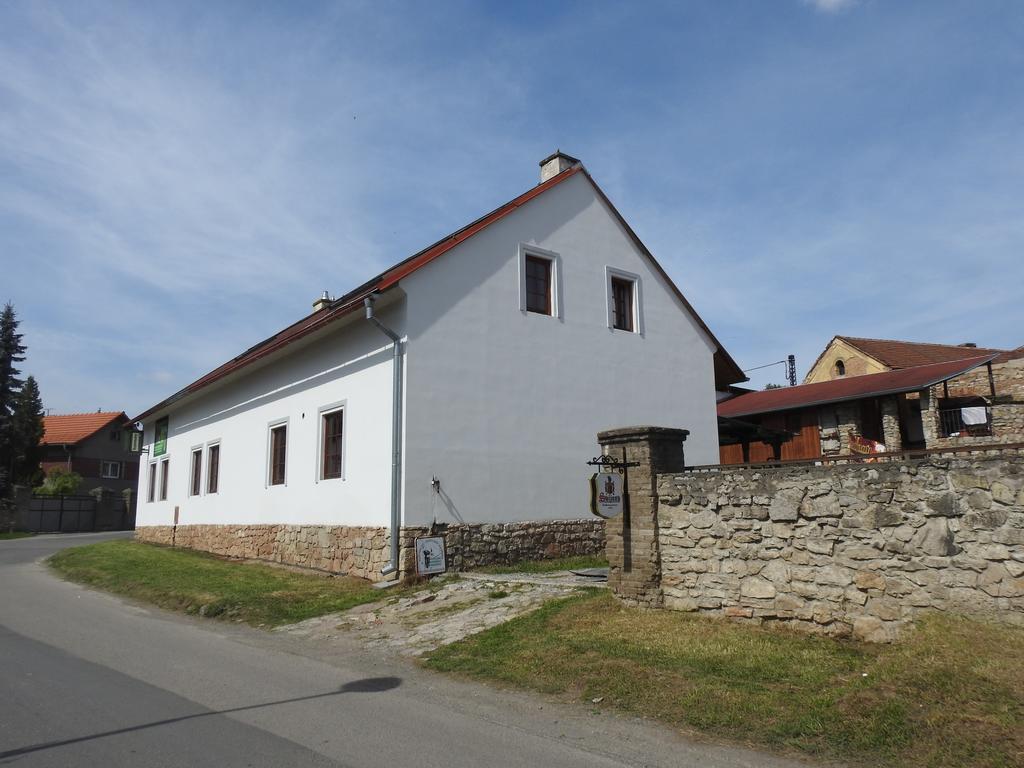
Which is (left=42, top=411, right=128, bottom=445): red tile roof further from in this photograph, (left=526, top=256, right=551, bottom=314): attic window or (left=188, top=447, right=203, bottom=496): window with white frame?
(left=526, top=256, right=551, bottom=314): attic window

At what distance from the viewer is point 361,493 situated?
552 inches

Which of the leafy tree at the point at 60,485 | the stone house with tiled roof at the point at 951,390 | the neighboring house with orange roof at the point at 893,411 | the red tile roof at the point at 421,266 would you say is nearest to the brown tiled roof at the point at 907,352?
the stone house with tiled roof at the point at 951,390

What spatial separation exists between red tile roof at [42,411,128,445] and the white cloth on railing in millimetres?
53251

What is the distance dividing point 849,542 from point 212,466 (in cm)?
1887

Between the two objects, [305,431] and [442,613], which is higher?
[305,431]

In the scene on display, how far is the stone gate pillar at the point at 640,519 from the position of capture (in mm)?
8992

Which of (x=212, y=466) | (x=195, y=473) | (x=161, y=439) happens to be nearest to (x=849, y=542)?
(x=212, y=466)

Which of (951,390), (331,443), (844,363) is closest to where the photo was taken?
(331,443)

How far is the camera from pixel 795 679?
626 cm

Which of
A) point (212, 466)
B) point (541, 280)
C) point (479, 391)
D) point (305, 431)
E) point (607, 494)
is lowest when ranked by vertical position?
point (607, 494)

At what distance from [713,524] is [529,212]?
9.01 metres

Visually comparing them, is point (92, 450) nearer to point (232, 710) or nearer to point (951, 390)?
point (951, 390)

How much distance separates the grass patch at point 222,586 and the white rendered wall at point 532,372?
1.89 m

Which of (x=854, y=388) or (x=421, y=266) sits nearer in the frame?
(x=421, y=266)
